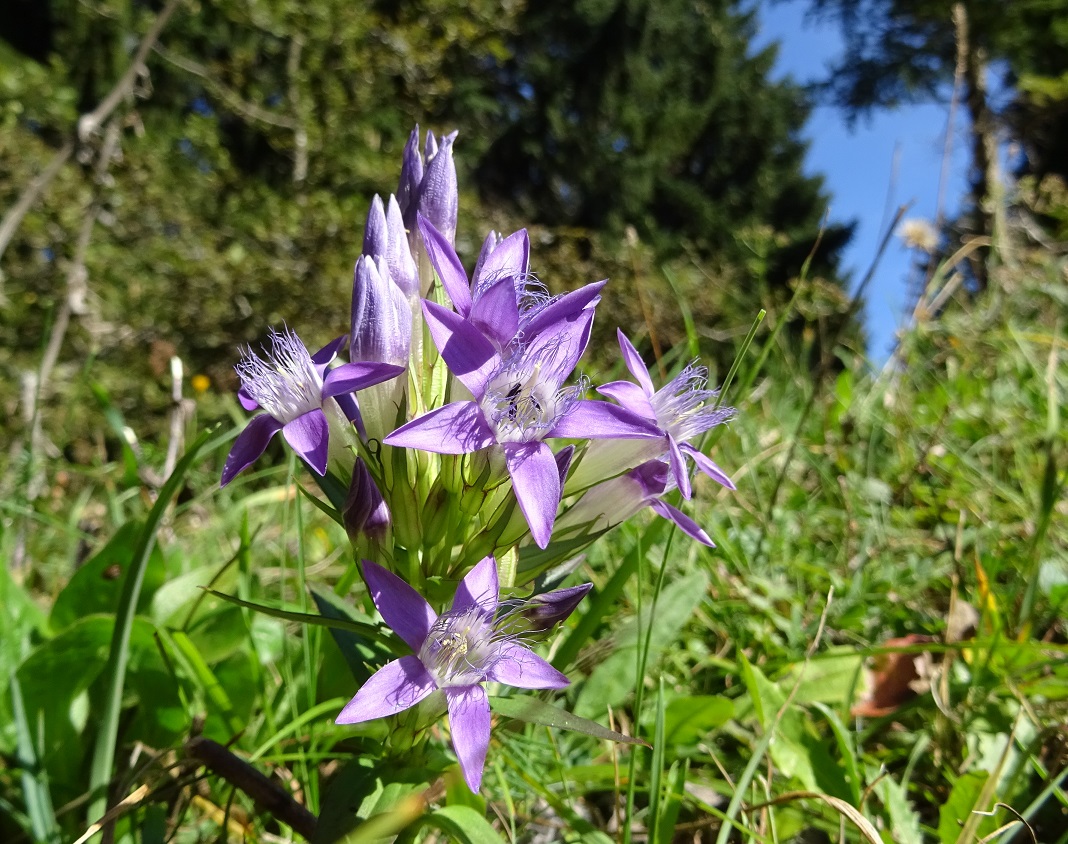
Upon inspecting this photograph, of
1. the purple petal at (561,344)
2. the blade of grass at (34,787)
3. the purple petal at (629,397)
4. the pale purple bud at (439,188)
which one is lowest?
the blade of grass at (34,787)

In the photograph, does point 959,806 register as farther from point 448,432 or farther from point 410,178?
point 410,178

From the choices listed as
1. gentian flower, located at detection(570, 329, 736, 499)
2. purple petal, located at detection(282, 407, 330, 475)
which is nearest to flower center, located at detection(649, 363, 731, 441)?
gentian flower, located at detection(570, 329, 736, 499)

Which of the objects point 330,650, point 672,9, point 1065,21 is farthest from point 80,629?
point 672,9

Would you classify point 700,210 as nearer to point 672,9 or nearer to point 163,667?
point 672,9

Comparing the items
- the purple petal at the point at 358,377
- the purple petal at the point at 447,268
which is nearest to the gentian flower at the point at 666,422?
the purple petal at the point at 447,268

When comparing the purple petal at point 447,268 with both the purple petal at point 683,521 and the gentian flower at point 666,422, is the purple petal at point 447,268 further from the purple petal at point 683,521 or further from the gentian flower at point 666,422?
the purple petal at point 683,521

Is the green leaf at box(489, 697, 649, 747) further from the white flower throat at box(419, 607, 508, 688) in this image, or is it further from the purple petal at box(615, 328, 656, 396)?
the purple petal at box(615, 328, 656, 396)
